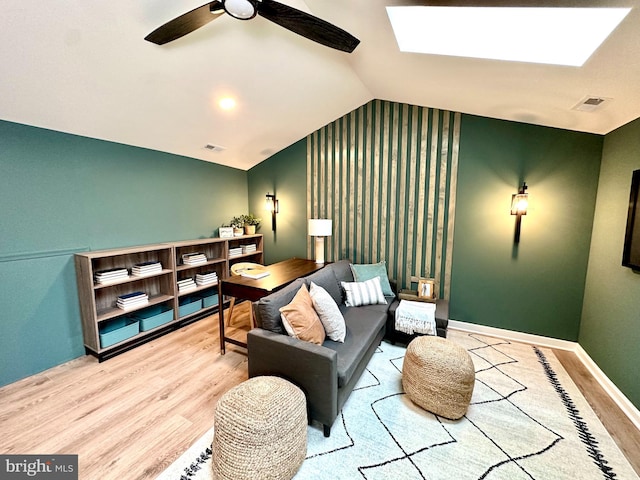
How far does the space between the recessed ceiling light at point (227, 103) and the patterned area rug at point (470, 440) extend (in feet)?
9.55

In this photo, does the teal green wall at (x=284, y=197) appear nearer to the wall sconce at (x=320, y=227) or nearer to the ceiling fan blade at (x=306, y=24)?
the wall sconce at (x=320, y=227)

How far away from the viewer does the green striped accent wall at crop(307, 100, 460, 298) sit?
10.5 ft

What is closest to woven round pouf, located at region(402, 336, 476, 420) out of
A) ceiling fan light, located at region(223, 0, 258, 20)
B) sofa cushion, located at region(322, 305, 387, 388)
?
sofa cushion, located at region(322, 305, 387, 388)

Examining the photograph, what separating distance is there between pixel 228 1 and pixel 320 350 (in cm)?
206

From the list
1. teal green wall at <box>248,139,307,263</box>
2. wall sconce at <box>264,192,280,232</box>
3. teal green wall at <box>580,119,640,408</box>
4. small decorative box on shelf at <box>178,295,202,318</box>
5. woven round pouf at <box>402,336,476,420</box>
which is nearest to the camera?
woven round pouf at <box>402,336,476,420</box>

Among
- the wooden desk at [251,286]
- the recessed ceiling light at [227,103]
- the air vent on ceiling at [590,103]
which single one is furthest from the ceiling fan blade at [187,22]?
the air vent on ceiling at [590,103]

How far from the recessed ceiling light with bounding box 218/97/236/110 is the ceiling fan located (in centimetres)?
100

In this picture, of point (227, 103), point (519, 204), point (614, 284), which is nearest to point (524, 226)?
point (519, 204)

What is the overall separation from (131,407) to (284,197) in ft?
10.2

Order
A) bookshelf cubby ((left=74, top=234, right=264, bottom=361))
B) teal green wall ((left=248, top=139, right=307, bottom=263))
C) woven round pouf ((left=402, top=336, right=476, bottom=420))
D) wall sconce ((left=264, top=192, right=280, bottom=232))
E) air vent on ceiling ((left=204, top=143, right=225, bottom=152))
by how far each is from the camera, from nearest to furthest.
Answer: woven round pouf ((left=402, top=336, right=476, bottom=420)), bookshelf cubby ((left=74, top=234, right=264, bottom=361)), air vent on ceiling ((left=204, top=143, right=225, bottom=152)), teal green wall ((left=248, top=139, right=307, bottom=263)), wall sconce ((left=264, top=192, right=280, bottom=232))

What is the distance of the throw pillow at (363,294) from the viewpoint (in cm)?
294

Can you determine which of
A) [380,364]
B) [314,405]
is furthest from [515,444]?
[314,405]

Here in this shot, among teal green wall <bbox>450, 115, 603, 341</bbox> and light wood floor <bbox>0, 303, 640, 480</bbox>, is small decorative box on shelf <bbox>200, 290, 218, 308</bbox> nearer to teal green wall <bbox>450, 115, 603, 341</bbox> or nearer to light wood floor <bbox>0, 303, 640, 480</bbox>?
light wood floor <bbox>0, 303, 640, 480</bbox>

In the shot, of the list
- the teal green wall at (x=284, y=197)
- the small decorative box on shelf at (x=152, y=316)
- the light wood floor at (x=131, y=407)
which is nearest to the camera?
the light wood floor at (x=131, y=407)
